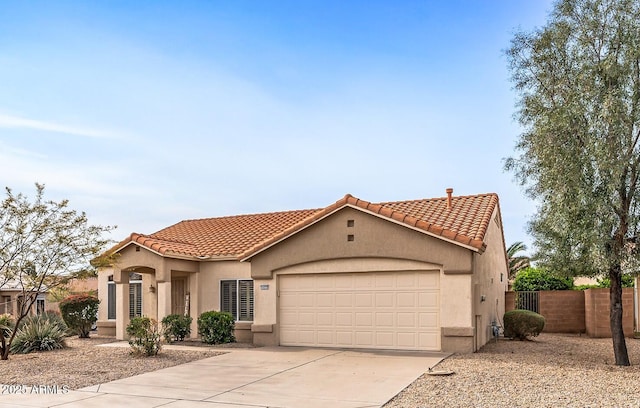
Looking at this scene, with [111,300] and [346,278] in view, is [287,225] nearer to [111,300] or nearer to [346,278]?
[346,278]

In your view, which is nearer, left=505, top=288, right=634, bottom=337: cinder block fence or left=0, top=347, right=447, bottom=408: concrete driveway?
left=0, top=347, right=447, bottom=408: concrete driveway

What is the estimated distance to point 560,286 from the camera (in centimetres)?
2836

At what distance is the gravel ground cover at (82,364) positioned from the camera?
42.8ft

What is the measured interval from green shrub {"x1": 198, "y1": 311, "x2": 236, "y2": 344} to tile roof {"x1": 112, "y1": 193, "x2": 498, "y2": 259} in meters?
1.96

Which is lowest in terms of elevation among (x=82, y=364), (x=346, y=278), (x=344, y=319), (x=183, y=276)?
(x=82, y=364)

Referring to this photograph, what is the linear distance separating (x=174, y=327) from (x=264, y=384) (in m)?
8.26

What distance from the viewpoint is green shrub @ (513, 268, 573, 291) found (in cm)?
2811

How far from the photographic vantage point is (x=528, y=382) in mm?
12094

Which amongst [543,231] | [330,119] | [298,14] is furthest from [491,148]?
[298,14]

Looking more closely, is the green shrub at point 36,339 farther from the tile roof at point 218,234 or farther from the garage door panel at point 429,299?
the garage door panel at point 429,299

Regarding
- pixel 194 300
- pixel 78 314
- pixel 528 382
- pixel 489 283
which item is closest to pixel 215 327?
pixel 194 300

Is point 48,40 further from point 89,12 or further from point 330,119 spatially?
point 330,119

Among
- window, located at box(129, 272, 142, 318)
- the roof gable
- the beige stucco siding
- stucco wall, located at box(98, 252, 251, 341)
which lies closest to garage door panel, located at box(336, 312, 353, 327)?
the beige stucco siding

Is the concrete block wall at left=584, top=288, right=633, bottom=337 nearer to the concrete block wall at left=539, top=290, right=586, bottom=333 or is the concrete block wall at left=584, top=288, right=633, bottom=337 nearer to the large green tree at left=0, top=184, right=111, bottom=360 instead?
the concrete block wall at left=539, top=290, right=586, bottom=333
